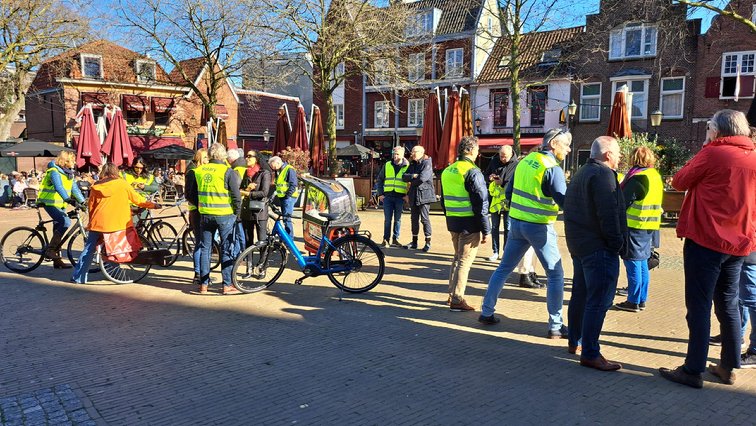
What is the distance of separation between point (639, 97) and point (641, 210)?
80.2 ft

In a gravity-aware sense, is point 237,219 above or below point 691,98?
below

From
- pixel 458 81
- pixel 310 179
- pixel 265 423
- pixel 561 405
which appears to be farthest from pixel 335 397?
pixel 458 81

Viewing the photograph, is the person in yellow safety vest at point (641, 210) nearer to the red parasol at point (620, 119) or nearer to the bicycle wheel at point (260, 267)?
the bicycle wheel at point (260, 267)

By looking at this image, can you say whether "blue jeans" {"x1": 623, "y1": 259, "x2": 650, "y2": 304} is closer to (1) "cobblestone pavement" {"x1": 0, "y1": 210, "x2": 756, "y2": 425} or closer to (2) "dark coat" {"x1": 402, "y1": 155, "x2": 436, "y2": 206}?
(1) "cobblestone pavement" {"x1": 0, "y1": 210, "x2": 756, "y2": 425}

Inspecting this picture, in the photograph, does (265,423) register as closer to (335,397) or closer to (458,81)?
(335,397)

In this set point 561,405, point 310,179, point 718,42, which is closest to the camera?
point 561,405

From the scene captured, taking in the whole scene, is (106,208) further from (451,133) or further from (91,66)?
(91,66)

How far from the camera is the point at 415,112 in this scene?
34469 mm

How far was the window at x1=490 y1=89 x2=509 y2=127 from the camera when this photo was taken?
30.9 m

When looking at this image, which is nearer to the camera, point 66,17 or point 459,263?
point 459,263

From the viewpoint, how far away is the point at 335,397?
3.78 meters

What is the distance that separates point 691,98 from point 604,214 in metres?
26.2

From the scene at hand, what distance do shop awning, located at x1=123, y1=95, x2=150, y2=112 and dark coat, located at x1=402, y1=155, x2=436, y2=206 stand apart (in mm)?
28890

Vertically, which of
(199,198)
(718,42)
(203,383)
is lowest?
(203,383)
